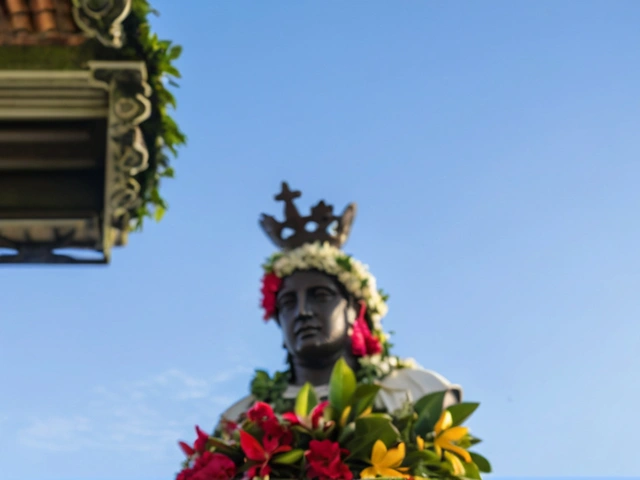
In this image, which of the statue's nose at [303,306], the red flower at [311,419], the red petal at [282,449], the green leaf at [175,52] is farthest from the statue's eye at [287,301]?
the green leaf at [175,52]

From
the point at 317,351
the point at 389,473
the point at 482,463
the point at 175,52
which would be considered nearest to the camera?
the point at 175,52

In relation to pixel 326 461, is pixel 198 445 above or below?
above

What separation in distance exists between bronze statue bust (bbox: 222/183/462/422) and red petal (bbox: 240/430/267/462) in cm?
108

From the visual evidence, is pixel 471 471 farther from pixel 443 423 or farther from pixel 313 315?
pixel 313 315

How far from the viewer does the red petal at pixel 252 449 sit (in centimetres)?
620

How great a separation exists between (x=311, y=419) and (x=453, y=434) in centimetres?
91

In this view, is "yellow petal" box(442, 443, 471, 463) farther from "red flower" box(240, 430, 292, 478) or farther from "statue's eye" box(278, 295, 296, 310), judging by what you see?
"statue's eye" box(278, 295, 296, 310)

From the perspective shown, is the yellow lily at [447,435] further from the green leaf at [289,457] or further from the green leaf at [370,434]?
the green leaf at [289,457]

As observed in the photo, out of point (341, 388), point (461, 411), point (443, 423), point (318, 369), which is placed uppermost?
point (318, 369)

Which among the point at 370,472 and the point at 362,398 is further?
the point at 362,398

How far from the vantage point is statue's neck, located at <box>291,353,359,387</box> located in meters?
7.68

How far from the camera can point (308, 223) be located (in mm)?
8461

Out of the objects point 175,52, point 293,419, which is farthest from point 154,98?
point 293,419

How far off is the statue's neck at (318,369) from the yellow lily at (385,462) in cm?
150
